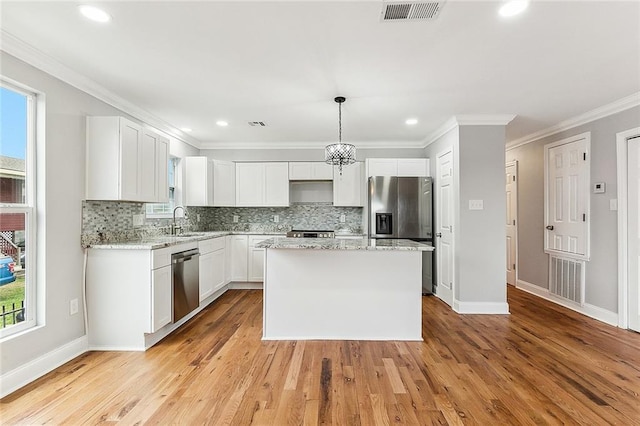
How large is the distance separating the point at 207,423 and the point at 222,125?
347 centimetres

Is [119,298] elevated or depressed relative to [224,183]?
depressed

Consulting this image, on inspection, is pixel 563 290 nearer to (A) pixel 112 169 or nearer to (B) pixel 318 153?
(B) pixel 318 153

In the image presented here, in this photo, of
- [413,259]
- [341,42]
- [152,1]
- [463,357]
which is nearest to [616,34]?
[341,42]

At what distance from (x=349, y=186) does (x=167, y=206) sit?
9.19ft

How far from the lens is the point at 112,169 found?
2.79m

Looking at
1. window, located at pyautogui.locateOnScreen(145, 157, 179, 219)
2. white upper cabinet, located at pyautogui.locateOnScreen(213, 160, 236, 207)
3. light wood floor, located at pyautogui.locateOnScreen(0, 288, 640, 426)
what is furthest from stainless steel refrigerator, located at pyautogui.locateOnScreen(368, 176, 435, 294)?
window, located at pyautogui.locateOnScreen(145, 157, 179, 219)

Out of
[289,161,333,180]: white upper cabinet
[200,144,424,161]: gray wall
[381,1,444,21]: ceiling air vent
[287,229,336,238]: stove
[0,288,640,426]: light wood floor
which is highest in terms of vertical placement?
[381,1,444,21]: ceiling air vent

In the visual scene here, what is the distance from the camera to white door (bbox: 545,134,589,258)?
3.73 meters

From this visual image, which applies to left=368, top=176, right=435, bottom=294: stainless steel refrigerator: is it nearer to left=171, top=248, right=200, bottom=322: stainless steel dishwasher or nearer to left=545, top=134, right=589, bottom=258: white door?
left=545, top=134, right=589, bottom=258: white door

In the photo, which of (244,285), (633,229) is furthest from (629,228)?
(244,285)

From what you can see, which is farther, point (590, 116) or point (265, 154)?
point (265, 154)

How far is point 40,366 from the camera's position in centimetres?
227

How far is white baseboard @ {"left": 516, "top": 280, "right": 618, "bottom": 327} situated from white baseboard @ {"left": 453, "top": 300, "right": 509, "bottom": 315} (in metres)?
0.92

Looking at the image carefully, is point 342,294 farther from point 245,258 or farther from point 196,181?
point 196,181
